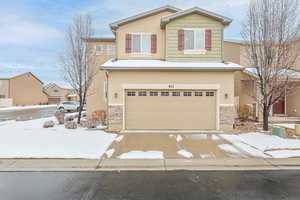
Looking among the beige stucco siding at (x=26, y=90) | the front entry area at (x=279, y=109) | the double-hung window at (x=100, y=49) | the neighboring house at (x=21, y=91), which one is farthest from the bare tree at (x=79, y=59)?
the beige stucco siding at (x=26, y=90)

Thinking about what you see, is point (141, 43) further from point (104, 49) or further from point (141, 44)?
point (104, 49)

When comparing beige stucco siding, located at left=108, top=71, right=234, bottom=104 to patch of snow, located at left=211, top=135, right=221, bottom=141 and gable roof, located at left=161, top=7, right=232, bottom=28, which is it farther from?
gable roof, located at left=161, top=7, right=232, bottom=28

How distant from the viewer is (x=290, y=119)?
15.5m

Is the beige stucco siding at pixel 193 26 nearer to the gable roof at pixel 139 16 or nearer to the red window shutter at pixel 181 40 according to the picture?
the red window shutter at pixel 181 40

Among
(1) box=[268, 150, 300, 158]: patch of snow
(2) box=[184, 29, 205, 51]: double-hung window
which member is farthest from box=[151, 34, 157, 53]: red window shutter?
(1) box=[268, 150, 300, 158]: patch of snow

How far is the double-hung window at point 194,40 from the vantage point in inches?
506

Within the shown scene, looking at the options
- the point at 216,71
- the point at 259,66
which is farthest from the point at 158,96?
the point at 259,66

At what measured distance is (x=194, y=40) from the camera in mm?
12875

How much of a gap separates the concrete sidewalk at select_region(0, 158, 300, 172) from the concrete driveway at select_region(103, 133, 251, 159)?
426mm

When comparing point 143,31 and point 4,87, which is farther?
point 4,87

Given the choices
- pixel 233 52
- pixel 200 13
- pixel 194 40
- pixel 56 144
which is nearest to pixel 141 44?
pixel 194 40

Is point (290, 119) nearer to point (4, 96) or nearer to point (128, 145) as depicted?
point (128, 145)

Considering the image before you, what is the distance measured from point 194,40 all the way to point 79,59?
26.0ft

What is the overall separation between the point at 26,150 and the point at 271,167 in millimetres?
8788
